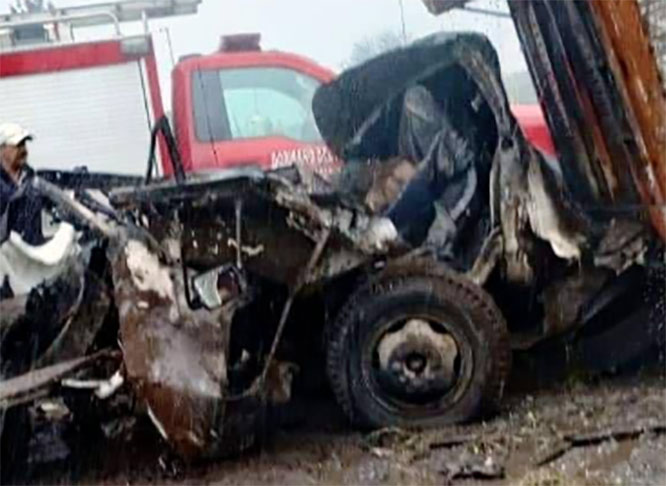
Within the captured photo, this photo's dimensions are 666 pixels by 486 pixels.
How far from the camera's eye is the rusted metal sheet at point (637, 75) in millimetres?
5617

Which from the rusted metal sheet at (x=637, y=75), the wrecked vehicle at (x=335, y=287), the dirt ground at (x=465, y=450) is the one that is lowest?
the dirt ground at (x=465, y=450)

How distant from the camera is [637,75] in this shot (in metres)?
5.65

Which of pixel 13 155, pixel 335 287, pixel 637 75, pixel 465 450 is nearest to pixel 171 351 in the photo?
pixel 335 287

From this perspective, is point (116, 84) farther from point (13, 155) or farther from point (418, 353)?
point (418, 353)

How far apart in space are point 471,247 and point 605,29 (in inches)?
47.2

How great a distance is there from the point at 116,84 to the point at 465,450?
5.28 metres

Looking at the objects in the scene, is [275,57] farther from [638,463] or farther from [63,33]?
[638,463]

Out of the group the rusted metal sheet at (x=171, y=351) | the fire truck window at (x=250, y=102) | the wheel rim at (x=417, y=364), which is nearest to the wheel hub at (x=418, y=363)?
the wheel rim at (x=417, y=364)

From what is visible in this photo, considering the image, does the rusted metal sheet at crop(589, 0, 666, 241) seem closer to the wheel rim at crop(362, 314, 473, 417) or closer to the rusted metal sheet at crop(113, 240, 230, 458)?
the wheel rim at crop(362, 314, 473, 417)

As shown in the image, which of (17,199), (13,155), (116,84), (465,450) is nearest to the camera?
(465,450)

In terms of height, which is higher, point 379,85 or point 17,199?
point 379,85

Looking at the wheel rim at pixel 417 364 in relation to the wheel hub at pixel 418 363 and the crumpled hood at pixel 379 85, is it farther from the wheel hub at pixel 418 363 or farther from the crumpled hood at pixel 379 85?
the crumpled hood at pixel 379 85

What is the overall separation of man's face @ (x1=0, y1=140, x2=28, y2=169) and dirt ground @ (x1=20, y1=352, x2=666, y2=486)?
1.42 metres

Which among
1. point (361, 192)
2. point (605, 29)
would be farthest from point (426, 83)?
point (605, 29)
